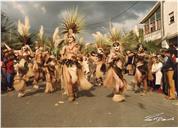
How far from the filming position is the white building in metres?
22.7

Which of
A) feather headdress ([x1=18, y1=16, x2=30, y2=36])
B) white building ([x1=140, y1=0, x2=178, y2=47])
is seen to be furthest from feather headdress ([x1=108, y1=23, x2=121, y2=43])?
white building ([x1=140, y1=0, x2=178, y2=47])

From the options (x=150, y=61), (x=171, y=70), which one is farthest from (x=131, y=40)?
(x=171, y=70)

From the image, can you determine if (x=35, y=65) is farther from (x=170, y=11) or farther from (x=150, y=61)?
(x=170, y=11)

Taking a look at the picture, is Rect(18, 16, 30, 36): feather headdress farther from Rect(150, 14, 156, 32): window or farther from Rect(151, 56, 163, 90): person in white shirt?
Rect(150, 14, 156, 32): window

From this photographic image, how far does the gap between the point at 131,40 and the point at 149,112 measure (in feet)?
14.4

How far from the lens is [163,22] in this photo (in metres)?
25.9

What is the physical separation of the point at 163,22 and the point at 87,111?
19121 mm

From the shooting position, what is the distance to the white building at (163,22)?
22.7m

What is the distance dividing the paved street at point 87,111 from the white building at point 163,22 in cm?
1144

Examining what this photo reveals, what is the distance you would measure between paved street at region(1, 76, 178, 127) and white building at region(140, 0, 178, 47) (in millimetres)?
11444

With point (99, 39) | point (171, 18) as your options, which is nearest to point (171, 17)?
point (171, 18)

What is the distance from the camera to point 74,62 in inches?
381
